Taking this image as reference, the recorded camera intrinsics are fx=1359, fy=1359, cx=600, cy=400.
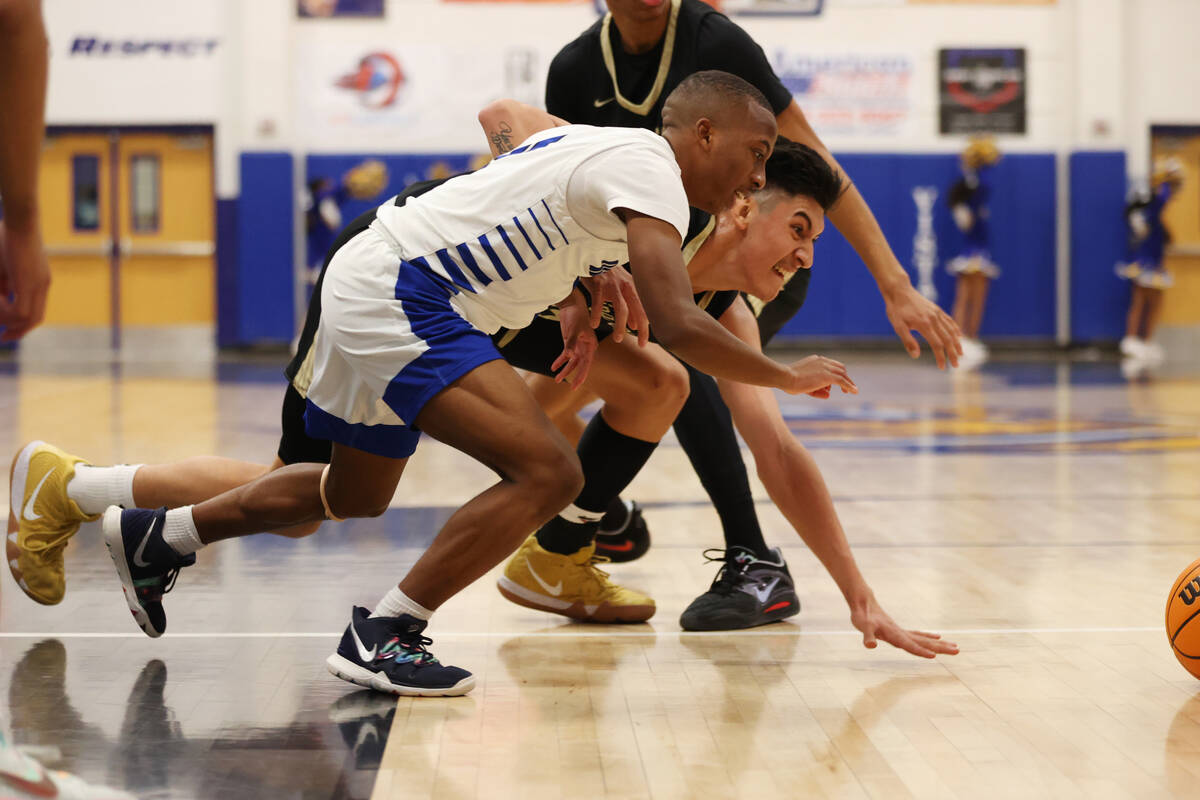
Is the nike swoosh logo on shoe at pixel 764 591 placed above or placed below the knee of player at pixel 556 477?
below

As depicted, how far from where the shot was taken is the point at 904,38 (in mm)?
15375

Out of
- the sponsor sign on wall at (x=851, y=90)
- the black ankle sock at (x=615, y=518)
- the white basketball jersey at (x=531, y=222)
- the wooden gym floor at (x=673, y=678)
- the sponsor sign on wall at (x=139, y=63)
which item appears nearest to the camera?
the wooden gym floor at (x=673, y=678)

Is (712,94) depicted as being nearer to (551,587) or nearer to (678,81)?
(678,81)

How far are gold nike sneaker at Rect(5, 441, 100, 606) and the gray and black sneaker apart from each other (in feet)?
4.48

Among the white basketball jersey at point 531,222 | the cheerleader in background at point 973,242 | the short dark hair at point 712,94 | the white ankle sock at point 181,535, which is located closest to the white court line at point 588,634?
the white ankle sock at point 181,535

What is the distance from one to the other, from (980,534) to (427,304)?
2314 mm

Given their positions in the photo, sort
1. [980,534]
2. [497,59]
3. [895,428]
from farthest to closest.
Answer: [497,59] → [895,428] → [980,534]

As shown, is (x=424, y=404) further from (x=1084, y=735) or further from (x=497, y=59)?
(x=497, y=59)

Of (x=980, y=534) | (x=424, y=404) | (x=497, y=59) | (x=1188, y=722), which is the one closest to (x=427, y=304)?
(x=424, y=404)

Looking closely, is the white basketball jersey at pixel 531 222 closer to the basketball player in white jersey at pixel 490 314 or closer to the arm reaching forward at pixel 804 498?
the basketball player in white jersey at pixel 490 314

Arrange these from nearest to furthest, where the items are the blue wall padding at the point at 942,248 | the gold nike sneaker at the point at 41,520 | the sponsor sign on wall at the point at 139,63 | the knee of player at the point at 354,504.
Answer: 1. the knee of player at the point at 354,504
2. the gold nike sneaker at the point at 41,520
3. the blue wall padding at the point at 942,248
4. the sponsor sign on wall at the point at 139,63

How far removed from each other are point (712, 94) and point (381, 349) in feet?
2.41

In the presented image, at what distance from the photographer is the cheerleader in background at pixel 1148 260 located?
1452cm

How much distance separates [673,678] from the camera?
2.54 meters
